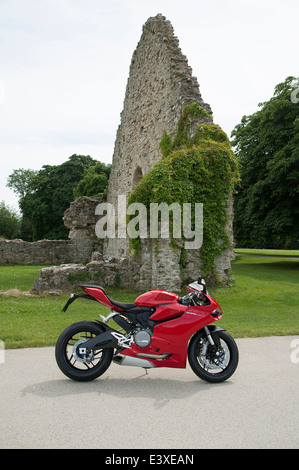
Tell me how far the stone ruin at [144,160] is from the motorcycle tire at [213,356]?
6537mm

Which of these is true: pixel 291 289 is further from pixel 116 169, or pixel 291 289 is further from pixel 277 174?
pixel 116 169

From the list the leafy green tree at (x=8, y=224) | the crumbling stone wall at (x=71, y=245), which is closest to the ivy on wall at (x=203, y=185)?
the crumbling stone wall at (x=71, y=245)

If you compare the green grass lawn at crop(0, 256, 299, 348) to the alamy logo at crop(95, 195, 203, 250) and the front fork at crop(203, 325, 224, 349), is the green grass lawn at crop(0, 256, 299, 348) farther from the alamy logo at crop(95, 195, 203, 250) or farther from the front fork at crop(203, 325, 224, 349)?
the front fork at crop(203, 325, 224, 349)

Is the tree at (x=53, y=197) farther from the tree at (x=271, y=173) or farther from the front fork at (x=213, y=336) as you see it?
the front fork at (x=213, y=336)

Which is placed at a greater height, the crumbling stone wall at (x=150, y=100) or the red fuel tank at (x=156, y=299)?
the crumbling stone wall at (x=150, y=100)

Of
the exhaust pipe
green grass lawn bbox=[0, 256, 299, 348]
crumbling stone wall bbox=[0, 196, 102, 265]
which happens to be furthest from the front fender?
crumbling stone wall bbox=[0, 196, 102, 265]

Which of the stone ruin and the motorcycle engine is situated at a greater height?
the stone ruin

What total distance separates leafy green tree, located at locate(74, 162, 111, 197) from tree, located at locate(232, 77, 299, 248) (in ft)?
41.1

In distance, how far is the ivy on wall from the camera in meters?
11.0

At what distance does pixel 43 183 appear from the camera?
40.8 meters

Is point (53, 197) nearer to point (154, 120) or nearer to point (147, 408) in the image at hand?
point (154, 120)

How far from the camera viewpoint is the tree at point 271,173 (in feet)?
64.7

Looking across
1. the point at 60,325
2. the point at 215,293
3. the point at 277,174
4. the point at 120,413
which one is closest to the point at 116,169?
the point at 277,174
